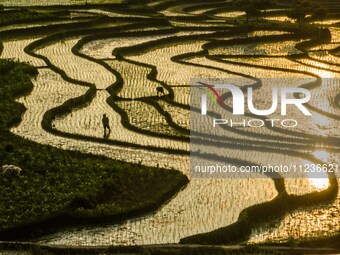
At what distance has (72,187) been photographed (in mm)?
15734

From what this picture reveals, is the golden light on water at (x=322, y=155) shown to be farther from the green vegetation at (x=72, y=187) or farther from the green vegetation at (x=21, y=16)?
the green vegetation at (x=21, y=16)

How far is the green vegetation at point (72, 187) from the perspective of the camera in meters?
14.7

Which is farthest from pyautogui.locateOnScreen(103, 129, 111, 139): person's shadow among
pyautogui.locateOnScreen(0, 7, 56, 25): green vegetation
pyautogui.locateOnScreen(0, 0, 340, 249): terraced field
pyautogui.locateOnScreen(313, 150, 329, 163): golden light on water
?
pyautogui.locateOnScreen(0, 7, 56, 25): green vegetation

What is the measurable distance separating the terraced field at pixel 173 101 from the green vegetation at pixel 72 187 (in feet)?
0.88

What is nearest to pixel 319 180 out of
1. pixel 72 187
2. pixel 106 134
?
pixel 72 187

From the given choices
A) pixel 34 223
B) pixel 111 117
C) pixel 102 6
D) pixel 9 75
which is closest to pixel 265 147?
pixel 111 117

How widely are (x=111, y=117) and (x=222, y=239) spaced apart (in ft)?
25.8

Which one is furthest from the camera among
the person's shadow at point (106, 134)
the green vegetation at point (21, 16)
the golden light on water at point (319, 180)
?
the green vegetation at point (21, 16)

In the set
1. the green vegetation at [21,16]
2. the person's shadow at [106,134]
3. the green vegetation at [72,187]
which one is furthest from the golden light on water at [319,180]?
the green vegetation at [21,16]

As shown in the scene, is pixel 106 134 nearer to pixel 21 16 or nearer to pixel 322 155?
pixel 322 155

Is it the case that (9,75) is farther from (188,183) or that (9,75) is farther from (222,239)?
(222,239)

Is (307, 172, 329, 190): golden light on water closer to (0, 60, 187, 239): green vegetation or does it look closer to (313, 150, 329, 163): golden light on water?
(313, 150, 329, 163): golden light on water

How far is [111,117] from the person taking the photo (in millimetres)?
21281

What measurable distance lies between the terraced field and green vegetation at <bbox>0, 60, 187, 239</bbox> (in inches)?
10.6
